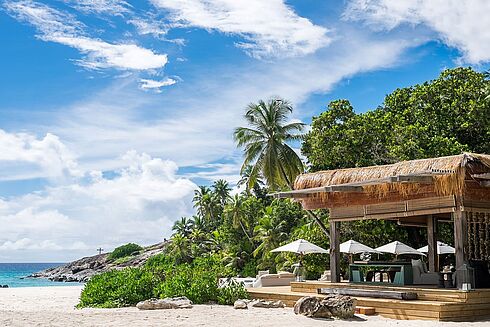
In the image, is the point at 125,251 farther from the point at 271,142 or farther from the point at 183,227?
the point at 271,142

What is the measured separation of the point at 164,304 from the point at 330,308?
Result: 370 cm

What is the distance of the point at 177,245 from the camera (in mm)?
54438

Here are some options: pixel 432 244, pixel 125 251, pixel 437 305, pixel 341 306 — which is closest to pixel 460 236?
Answer: pixel 437 305

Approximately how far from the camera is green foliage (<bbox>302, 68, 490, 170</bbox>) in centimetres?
2469

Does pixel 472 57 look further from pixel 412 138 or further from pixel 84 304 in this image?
pixel 84 304

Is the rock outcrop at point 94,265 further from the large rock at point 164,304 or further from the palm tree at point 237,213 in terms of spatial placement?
the large rock at point 164,304

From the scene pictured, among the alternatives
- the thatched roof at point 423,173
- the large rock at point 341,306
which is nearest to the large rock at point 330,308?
the large rock at point 341,306

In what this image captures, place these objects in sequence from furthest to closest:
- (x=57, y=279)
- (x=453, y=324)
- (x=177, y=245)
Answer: (x=57, y=279) → (x=177, y=245) → (x=453, y=324)

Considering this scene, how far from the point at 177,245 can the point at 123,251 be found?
3265 cm

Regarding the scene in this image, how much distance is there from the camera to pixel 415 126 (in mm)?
25000

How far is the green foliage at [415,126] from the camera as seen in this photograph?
2469 cm

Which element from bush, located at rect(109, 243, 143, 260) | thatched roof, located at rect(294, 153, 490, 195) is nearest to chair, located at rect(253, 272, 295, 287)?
thatched roof, located at rect(294, 153, 490, 195)

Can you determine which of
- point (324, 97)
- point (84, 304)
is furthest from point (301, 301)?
point (324, 97)

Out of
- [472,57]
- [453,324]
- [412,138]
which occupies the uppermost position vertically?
[472,57]
